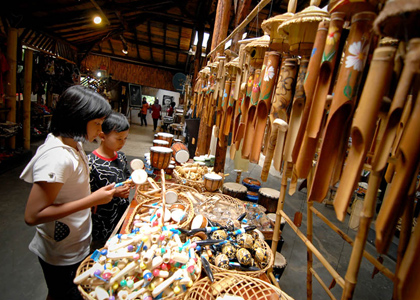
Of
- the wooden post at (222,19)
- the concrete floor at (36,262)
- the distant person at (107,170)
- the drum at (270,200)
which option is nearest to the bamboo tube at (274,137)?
the concrete floor at (36,262)

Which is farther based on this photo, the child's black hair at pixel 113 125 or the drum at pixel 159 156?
the drum at pixel 159 156

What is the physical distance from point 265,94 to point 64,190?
1.19m

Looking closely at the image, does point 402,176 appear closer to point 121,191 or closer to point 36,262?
point 121,191

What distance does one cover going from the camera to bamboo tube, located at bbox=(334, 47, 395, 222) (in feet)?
1.60

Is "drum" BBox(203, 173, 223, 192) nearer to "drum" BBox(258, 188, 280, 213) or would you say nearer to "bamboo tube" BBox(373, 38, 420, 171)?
"drum" BBox(258, 188, 280, 213)

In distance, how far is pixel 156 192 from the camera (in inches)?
79.9

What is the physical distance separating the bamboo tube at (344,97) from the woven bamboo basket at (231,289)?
0.72 m

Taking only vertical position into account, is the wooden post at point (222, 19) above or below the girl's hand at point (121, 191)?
above

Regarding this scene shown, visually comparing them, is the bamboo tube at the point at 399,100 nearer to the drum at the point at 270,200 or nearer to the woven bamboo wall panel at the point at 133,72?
the drum at the point at 270,200

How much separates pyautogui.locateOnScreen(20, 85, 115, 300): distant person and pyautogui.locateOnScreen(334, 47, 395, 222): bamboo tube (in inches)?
48.8

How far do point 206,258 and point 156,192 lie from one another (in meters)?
0.89

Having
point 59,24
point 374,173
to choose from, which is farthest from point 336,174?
point 59,24

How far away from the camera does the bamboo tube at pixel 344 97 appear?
57 cm

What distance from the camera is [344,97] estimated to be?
596 mm
